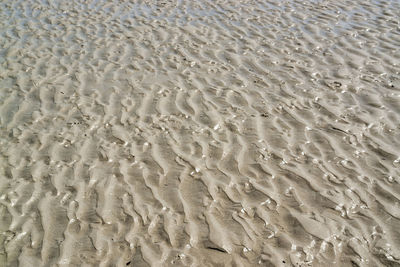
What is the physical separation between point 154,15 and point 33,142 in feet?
16.7

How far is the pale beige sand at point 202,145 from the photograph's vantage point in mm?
3480

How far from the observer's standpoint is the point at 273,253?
11.0ft

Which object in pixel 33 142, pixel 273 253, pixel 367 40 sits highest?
pixel 367 40

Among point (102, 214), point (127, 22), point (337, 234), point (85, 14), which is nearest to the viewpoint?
point (337, 234)

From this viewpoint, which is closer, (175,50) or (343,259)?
(343,259)

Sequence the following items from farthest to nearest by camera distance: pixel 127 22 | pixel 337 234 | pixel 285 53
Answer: pixel 127 22 < pixel 285 53 < pixel 337 234

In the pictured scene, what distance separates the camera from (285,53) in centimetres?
697

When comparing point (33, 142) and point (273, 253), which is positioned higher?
point (273, 253)

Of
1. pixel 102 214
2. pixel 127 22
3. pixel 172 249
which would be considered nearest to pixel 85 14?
pixel 127 22

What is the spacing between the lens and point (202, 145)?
469 centimetres

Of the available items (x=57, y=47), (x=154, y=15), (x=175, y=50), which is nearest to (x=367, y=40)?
(x=175, y=50)

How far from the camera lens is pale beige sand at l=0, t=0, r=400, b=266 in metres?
3.48

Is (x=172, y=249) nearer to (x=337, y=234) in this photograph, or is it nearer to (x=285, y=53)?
(x=337, y=234)

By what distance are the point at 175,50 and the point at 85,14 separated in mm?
3142
